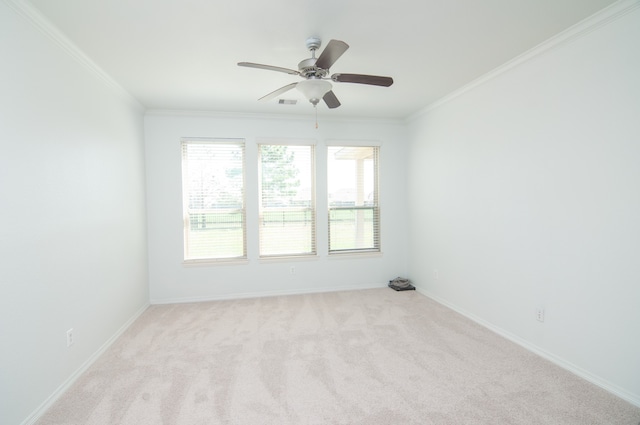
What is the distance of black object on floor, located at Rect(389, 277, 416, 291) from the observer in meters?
4.58

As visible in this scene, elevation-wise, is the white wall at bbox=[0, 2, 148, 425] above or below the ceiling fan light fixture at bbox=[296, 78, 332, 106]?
below

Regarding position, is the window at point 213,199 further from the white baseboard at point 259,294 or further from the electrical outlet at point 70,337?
the electrical outlet at point 70,337

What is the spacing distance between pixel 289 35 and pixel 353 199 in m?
2.84

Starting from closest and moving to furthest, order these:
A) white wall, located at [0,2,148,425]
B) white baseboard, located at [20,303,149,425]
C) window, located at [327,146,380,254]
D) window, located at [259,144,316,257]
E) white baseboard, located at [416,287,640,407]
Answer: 1. white wall, located at [0,2,148,425]
2. white baseboard, located at [20,303,149,425]
3. white baseboard, located at [416,287,640,407]
4. window, located at [259,144,316,257]
5. window, located at [327,146,380,254]

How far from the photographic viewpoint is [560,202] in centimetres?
245

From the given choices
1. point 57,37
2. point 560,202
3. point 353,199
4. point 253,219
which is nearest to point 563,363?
point 560,202

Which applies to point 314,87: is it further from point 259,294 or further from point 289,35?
point 259,294

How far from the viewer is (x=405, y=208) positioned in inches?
193

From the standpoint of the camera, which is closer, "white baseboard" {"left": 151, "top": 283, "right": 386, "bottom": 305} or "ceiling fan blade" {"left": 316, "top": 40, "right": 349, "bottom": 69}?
"ceiling fan blade" {"left": 316, "top": 40, "right": 349, "bottom": 69}

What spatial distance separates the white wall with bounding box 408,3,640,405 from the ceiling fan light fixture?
1.87 m

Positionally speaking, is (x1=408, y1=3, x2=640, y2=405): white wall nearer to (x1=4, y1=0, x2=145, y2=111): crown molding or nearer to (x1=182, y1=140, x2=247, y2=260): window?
(x1=182, y1=140, x2=247, y2=260): window

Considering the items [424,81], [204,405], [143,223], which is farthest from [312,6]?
[143,223]

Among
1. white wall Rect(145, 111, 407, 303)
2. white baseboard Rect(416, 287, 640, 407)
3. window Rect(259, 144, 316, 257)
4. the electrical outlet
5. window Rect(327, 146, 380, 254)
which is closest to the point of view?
white baseboard Rect(416, 287, 640, 407)

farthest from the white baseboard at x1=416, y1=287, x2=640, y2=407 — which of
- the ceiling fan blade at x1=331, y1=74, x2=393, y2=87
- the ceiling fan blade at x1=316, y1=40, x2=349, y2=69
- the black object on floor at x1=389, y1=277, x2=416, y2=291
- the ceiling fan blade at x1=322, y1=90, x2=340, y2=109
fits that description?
the ceiling fan blade at x1=316, y1=40, x2=349, y2=69
